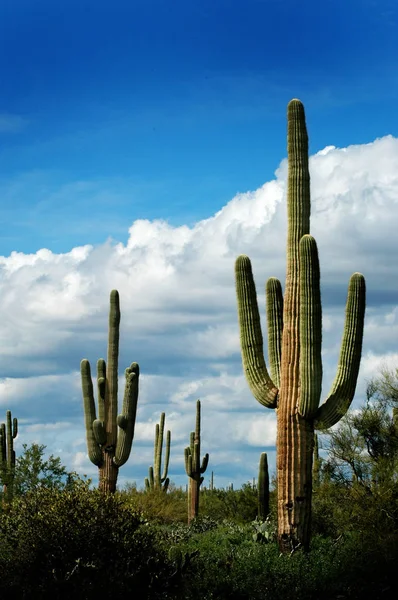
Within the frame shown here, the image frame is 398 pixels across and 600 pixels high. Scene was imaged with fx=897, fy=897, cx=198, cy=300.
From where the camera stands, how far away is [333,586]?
15430 millimetres

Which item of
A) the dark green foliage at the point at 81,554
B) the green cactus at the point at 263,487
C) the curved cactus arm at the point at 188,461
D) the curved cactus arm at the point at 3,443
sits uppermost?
the curved cactus arm at the point at 3,443

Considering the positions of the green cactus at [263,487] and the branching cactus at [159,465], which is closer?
the green cactus at [263,487]

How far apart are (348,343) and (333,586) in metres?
4.80

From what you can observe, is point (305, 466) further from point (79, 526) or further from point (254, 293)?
point (79, 526)

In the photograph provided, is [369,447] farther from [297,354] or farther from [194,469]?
[194,469]

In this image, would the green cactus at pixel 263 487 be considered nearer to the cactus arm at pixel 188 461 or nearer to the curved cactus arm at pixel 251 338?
the cactus arm at pixel 188 461

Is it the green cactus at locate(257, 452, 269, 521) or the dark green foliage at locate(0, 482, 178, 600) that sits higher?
the green cactus at locate(257, 452, 269, 521)

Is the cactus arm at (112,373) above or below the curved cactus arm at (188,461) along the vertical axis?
above

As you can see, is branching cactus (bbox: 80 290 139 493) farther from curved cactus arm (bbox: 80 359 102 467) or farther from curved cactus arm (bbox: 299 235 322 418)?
curved cactus arm (bbox: 299 235 322 418)

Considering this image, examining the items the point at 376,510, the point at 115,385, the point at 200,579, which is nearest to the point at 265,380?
the point at 376,510

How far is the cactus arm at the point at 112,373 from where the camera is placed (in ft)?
85.4

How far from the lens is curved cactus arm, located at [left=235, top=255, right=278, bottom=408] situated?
1816cm

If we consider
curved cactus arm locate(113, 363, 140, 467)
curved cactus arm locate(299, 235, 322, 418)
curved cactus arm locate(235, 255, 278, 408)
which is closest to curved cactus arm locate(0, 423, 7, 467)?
curved cactus arm locate(113, 363, 140, 467)

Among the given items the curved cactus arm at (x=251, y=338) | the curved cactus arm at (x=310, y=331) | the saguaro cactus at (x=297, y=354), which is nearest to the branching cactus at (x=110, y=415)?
the curved cactus arm at (x=251, y=338)
